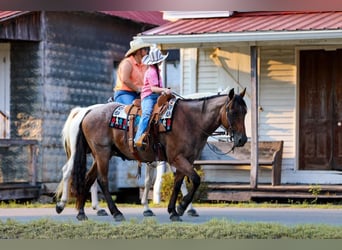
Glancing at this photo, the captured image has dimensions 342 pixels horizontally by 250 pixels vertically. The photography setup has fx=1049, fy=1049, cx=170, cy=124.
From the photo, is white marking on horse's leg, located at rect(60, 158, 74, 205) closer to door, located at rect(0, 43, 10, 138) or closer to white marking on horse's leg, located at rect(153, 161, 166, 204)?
white marking on horse's leg, located at rect(153, 161, 166, 204)

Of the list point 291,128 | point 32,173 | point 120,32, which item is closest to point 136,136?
point 291,128

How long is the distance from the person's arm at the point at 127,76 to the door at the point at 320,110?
647 centimetres

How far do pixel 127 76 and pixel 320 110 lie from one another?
21.7ft

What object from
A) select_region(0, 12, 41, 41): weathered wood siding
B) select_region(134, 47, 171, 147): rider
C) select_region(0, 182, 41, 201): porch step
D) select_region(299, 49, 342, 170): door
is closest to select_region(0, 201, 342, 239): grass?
select_region(134, 47, 171, 147): rider

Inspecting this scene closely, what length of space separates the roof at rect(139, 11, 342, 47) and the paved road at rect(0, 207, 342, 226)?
3.40 meters

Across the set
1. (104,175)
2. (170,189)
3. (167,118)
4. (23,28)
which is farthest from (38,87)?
(167,118)

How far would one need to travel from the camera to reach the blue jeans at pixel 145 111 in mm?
14344

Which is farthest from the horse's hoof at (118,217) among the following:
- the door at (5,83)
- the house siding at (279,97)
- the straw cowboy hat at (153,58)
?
the door at (5,83)

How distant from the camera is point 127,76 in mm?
15180

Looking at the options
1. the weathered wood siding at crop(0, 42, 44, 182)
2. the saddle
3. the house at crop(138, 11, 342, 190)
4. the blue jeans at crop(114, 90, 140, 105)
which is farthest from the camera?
the weathered wood siding at crop(0, 42, 44, 182)

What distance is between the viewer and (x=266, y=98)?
69.7ft

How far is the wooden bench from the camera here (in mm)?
20100

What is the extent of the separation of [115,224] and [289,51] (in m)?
8.76

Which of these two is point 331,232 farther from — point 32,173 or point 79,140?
point 32,173
